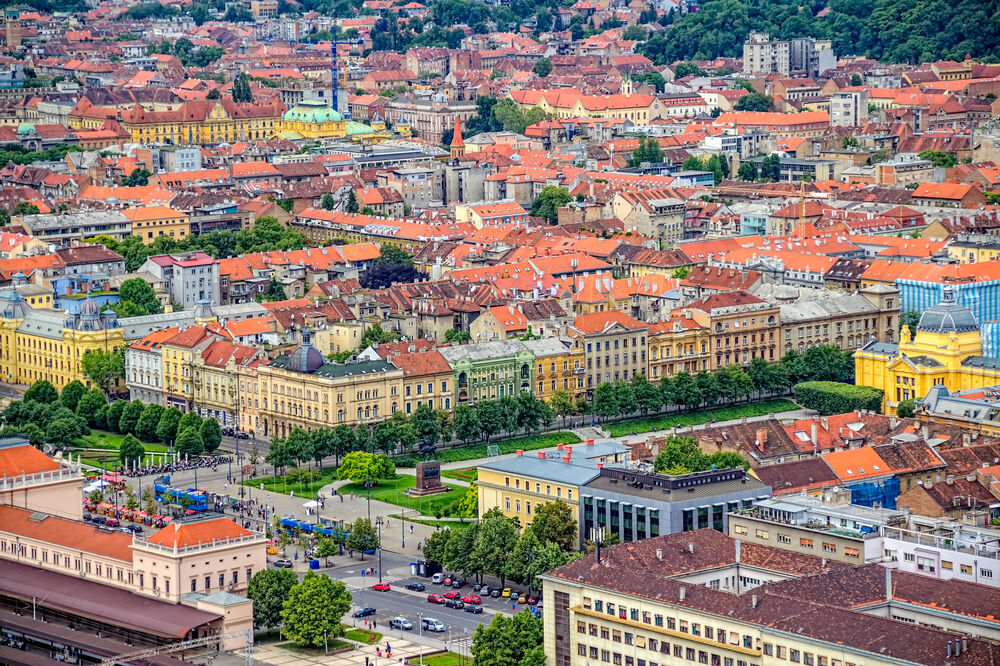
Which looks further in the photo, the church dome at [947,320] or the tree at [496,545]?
the church dome at [947,320]

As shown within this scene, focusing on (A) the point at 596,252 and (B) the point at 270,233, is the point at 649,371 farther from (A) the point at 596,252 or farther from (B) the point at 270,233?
(B) the point at 270,233

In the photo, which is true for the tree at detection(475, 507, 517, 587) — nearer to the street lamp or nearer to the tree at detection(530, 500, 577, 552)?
the tree at detection(530, 500, 577, 552)

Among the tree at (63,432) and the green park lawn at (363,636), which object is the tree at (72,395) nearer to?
the tree at (63,432)

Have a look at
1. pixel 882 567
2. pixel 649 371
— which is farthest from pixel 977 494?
pixel 649 371

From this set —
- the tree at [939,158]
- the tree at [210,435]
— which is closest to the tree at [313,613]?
the tree at [210,435]

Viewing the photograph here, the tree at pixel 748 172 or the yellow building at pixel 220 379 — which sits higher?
the tree at pixel 748 172

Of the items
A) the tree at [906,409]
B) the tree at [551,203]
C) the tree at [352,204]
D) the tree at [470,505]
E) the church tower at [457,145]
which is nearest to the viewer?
the tree at [470,505]
